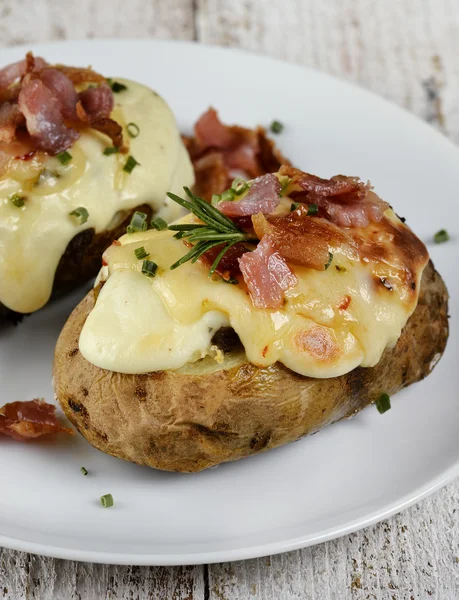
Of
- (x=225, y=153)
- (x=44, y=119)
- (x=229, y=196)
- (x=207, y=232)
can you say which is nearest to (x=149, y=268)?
(x=207, y=232)

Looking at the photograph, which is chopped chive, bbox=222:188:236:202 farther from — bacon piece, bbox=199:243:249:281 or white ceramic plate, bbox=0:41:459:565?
white ceramic plate, bbox=0:41:459:565

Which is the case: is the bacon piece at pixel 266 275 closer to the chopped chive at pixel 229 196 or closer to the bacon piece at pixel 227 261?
the bacon piece at pixel 227 261

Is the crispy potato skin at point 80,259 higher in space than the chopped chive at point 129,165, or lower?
lower

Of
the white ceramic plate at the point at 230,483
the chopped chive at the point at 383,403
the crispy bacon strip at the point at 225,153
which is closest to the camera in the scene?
the white ceramic plate at the point at 230,483

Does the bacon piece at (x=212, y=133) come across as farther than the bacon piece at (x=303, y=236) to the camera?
Yes

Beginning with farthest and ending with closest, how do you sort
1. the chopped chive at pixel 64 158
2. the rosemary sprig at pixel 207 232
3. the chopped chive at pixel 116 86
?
the chopped chive at pixel 116 86
the chopped chive at pixel 64 158
the rosemary sprig at pixel 207 232

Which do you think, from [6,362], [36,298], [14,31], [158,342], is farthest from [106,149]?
[14,31]

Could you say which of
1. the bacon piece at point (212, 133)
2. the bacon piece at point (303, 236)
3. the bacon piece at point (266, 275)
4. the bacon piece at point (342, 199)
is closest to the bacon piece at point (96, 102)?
the bacon piece at point (212, 133)

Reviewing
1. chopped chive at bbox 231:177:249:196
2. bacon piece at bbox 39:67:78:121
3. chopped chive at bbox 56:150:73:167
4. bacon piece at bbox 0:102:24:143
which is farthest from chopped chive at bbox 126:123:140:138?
chopped chive at bbox 231:177:249:196
